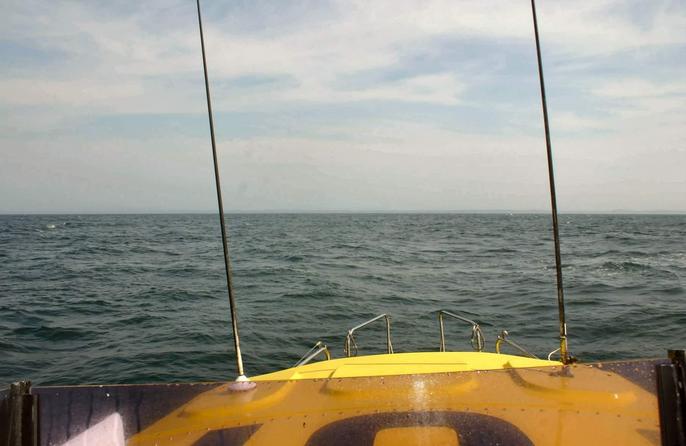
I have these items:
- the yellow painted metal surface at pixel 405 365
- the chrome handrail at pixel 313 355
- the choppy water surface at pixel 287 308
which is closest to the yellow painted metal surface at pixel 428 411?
the yellow painted metal surface at pixel 405 365

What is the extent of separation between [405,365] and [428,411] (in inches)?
68.5

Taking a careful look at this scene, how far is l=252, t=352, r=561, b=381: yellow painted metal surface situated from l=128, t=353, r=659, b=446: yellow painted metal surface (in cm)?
118

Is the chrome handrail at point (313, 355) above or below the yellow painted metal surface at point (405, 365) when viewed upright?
below

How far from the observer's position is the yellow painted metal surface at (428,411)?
8.75 feet

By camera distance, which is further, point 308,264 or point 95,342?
point 308,264

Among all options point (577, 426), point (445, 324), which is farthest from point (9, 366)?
point (577, 426)

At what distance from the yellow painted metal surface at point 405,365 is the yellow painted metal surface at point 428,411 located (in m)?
1.18

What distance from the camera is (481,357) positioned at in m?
4.91

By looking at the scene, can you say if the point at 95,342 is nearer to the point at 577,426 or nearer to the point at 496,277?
the point at 577,426

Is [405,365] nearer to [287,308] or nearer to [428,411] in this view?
[428,411]

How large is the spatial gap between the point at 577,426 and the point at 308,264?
2933cm

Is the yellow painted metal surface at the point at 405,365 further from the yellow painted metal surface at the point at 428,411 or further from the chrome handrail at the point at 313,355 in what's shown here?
the yellow painted metal surface at the point at 428,411

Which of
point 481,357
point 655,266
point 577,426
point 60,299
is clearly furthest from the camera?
point 655,266

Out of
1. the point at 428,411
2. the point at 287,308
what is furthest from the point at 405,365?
the point at 287,308
